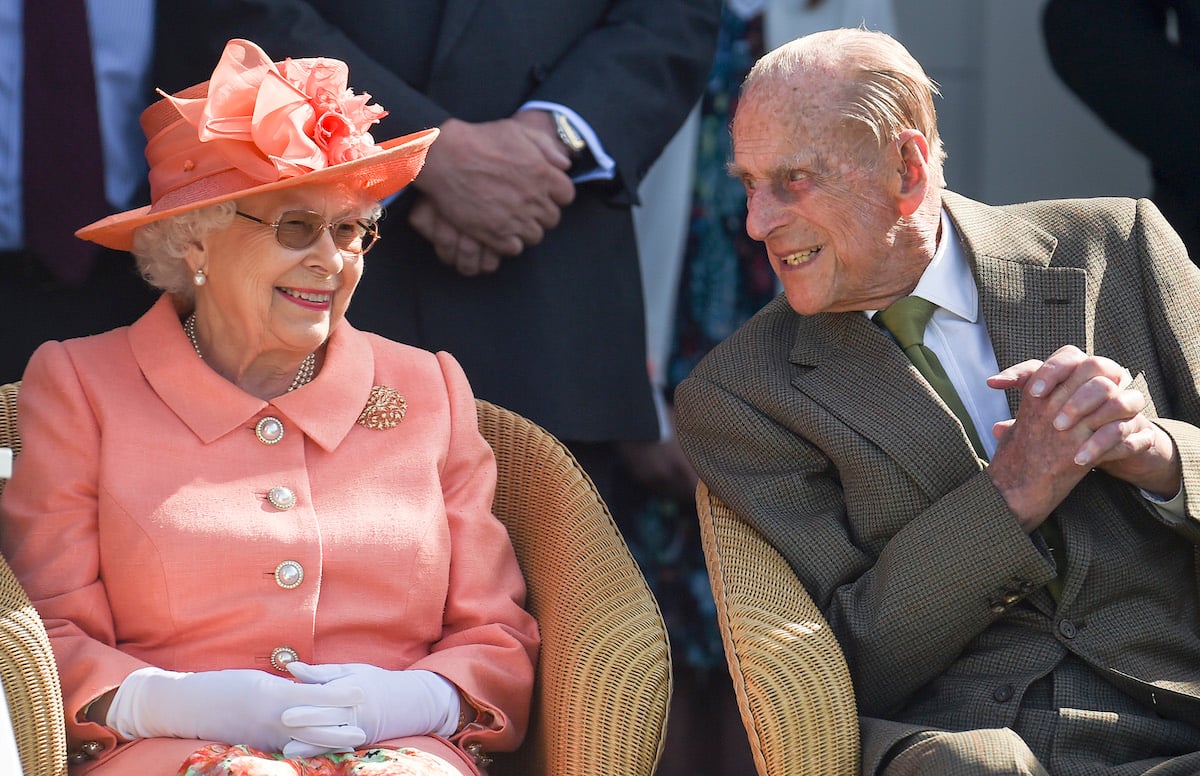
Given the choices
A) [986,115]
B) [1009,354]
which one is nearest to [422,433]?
[1009,354]

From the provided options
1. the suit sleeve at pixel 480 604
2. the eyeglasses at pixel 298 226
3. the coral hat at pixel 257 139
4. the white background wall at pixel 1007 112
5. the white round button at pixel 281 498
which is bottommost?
the white background wall at pixel 1007 112

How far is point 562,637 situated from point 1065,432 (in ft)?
3.38

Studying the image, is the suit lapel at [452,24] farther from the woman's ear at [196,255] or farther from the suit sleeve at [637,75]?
the woman's ear at [196,255]

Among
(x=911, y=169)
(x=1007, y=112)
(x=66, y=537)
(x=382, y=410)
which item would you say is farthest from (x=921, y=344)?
(x=1007, y=112)

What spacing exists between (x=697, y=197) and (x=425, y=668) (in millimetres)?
2395

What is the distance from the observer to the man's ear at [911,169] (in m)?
3.34

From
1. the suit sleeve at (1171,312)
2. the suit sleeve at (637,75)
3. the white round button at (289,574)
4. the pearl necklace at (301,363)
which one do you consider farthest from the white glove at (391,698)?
the suit sleeve at (637,75)

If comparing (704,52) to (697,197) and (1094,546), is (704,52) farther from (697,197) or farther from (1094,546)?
(1094,546)

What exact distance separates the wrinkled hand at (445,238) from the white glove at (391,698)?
50.8 inches

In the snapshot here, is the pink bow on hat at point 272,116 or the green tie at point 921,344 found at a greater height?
the pink bow on hat at point 272,116

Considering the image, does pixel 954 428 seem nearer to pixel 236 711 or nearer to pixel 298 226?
pixel 298 226

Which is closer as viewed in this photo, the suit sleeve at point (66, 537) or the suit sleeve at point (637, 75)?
the suit sleeve at point (66, 537)

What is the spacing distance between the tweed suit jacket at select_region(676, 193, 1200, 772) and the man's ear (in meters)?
0.18

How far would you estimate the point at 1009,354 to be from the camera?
3.35 m
